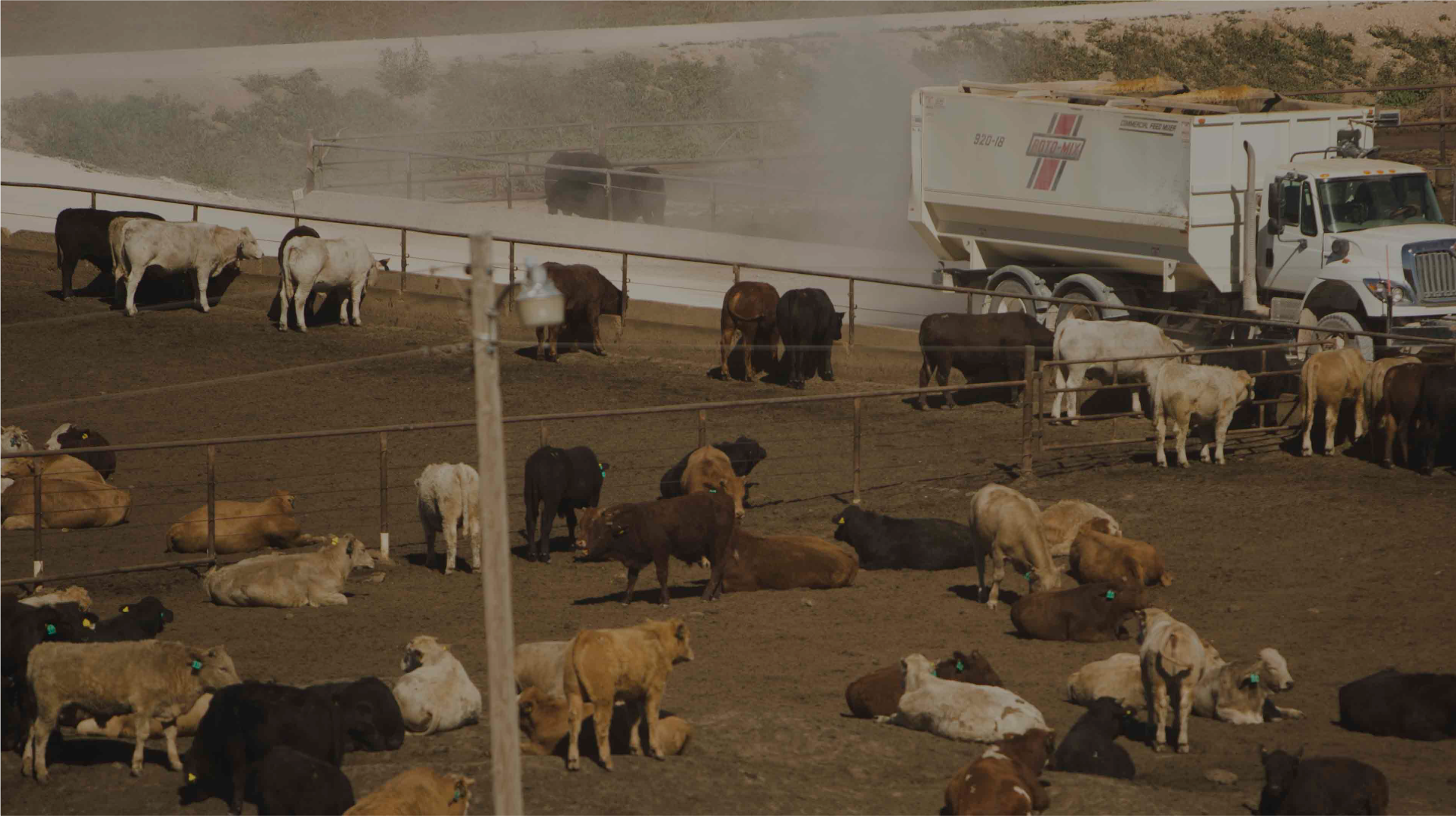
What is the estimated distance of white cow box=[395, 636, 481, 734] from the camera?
418 inches

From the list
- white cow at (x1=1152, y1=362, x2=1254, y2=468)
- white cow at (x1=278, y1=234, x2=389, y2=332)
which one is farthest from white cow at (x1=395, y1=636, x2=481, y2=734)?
white cow at (x1=278, y1=234, x2=389, y2=332)

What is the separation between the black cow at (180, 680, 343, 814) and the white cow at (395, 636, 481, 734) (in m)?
0.84

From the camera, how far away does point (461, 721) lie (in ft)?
Result: 35.5

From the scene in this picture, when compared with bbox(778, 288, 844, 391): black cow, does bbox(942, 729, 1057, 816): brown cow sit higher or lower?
lower

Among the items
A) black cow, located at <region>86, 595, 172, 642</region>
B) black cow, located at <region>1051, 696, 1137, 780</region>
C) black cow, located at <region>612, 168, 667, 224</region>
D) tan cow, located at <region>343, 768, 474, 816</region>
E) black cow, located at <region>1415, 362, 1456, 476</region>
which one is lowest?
black cow, located at <region>1051, 696, 1137, 780</region>

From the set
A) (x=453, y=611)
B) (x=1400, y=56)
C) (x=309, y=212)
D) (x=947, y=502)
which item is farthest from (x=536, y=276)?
(x=1400, y=56)

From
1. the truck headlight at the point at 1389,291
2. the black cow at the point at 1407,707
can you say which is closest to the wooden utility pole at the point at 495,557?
the black cow at the point at 1407,707

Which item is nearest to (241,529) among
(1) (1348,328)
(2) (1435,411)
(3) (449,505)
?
(3) (449,505)

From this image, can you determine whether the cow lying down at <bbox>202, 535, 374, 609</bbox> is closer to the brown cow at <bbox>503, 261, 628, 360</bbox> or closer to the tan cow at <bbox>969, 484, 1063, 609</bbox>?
the tan cow at <bbox>969, 484, 1063, 609</bbox>

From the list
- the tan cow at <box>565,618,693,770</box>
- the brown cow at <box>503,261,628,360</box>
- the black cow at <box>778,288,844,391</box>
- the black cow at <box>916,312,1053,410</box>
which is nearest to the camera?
the tan cow at <box>565,618,693,770</box>

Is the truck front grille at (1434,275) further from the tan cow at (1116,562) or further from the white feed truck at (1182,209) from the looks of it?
the tan cow at (1116,562)

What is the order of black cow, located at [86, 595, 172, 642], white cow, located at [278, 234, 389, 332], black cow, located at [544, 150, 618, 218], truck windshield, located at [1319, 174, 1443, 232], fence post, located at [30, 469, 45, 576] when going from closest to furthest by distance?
black cow, located at [86, 595, 172, 642] < fence post, located at [30, 469, 45, 576] < truck windshield, located at [1319, 174, 1443, 232] < white cow, located at [278, 234, 389, 332] < black cow, located at [544, 150, 618, 218]

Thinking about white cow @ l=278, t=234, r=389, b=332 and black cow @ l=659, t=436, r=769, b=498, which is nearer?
black cow @ l=659, t=436, r=769, b=498

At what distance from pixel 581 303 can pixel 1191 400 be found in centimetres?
880
